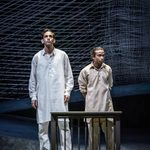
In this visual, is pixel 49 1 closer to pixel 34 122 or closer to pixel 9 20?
pixel 9 20

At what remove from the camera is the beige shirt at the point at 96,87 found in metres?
5.14

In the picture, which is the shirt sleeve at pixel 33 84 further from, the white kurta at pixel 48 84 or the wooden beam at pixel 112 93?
the wooden beam at pixel 112 93

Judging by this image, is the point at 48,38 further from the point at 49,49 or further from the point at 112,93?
the point at 112,93

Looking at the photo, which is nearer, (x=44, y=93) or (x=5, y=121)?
(x=44, y=93)

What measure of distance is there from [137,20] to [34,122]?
2552 millimetres

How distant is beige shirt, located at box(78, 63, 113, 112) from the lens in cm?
514

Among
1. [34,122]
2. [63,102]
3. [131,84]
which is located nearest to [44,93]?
[63,102]

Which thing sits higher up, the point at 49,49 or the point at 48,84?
the point at 49,49

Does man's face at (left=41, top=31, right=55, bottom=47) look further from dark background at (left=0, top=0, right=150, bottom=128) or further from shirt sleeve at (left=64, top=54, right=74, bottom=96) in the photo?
dark background at (left=0, top=0, right=150, bottom=128)

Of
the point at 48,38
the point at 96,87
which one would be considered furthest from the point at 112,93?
the point at 48,38

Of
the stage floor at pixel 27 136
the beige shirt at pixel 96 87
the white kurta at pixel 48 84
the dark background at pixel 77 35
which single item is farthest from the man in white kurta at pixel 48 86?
the dark background at pixel 77 35

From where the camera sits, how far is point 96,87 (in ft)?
16.9

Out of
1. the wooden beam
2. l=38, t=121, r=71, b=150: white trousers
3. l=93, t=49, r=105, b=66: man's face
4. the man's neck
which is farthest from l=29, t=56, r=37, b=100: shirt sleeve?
the wooden beam

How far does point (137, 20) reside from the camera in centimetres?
780
